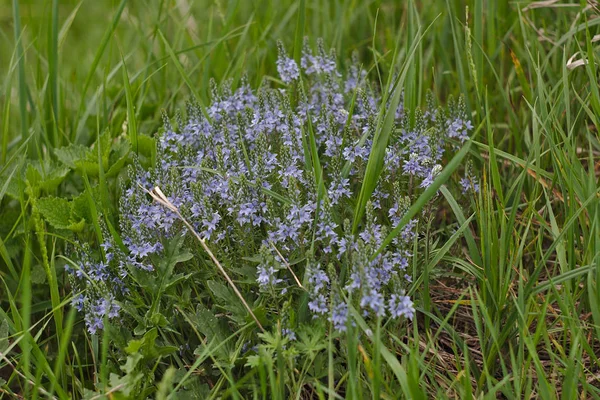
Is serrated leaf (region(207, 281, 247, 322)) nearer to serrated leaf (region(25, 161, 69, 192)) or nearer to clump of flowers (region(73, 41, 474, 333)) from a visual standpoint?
clump of flowers (region(73, 41, 474, 333))

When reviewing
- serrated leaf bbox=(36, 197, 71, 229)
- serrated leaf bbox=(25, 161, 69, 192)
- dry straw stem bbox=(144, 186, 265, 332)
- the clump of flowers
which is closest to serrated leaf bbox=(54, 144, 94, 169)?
serrated leaf bbox=(25, 161, 69, 192)

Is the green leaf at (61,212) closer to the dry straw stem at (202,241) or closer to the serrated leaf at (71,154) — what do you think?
the serrated leaf at (71,154)

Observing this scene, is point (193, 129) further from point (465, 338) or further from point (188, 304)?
point (465, 338)

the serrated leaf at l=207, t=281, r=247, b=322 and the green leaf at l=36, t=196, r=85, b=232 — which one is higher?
the green leaf at l=36, t=196, r=85, b=232

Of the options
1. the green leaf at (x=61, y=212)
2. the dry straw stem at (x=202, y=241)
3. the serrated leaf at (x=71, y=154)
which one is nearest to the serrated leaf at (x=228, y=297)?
the dry straw stem at (x=202, y=241)

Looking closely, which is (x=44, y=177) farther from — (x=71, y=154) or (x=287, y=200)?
(x=287, y=200)
